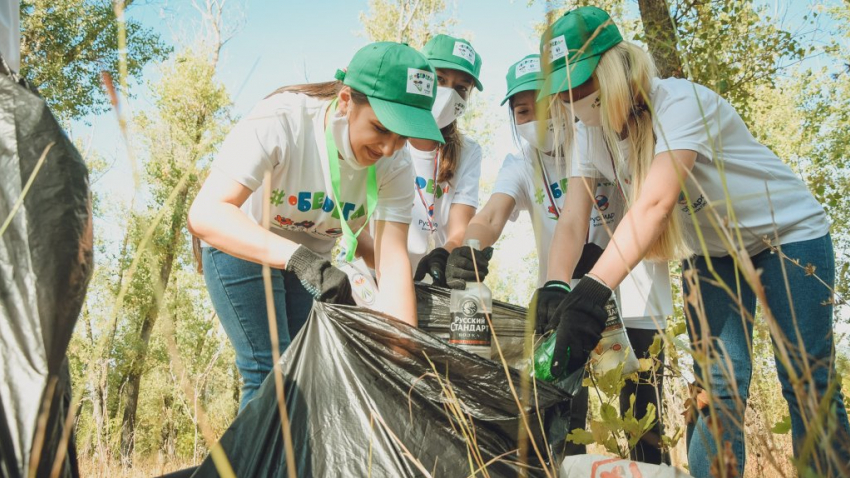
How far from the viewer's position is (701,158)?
172 cm

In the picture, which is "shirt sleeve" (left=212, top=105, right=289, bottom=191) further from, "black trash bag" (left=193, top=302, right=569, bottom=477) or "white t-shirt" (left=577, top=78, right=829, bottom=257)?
"white t-shirt" (left=577, top=78, right=829, bottom=257)

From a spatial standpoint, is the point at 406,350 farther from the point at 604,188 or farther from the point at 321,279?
the point at 604,188

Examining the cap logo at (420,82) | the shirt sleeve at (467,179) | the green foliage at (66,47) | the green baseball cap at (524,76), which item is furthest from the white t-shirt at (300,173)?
the green foliage at (66,47)

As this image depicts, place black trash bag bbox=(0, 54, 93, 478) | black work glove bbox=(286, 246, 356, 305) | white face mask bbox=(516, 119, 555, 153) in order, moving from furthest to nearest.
Answer: 1. white face mask bbox=(516, 119, 555, 153)
2. black work glove bbox=(286, 246, 356, 305)
3. black trash bag bbox=(0, 54, 93, 478)

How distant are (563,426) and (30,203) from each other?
1.15 metres

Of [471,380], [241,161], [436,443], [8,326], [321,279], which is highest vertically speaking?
[241,161]

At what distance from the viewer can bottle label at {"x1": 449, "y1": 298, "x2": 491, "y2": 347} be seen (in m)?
1.68

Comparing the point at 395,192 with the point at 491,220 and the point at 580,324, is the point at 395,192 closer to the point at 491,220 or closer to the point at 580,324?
the point at 491,220

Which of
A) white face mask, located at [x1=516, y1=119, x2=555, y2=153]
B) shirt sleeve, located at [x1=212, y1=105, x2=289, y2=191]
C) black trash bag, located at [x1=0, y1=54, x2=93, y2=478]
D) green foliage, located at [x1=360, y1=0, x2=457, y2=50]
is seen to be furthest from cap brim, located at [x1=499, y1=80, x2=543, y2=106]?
green foliage, located at [x1=360, y1=0, x2=457, y2=50]

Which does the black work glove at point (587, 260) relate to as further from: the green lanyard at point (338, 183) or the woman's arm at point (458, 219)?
the green lanyard at point (338, 183)

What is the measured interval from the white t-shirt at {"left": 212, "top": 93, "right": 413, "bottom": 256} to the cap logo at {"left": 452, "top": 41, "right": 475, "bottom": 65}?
879 millimetres

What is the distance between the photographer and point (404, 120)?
71.6 inches

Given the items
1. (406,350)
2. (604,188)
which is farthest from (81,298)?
(604,188)

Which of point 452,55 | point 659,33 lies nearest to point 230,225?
point 452,55
